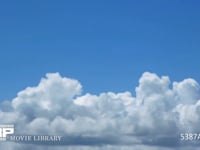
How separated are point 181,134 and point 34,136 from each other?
24.2 m

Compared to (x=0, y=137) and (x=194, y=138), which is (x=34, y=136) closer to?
(x=0, y=137)

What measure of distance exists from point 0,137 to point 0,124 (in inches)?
90.7

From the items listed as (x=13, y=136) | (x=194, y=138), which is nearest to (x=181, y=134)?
(x=194, y=138)

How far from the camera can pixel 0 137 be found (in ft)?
275

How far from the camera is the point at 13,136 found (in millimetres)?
83625

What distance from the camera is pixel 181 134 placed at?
280ft

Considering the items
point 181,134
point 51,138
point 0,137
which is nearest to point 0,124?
point 0,137

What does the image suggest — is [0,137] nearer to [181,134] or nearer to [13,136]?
[13,136]

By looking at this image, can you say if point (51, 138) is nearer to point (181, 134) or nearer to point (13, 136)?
point (13, 136)

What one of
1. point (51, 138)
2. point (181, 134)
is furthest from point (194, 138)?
point (51, 138)

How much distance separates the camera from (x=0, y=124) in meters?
82.9

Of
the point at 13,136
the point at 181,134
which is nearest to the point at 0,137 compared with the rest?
the point at 13,136

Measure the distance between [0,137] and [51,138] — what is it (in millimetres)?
8230

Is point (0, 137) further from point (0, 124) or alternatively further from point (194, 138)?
point (194, 138)
